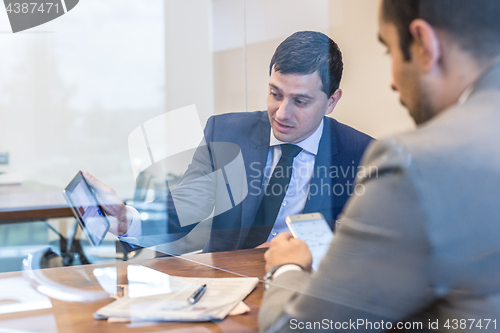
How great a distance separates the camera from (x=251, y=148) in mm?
1013

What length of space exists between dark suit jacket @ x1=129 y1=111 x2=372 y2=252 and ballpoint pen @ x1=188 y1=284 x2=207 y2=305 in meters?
0.20

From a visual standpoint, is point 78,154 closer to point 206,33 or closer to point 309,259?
point 206,33

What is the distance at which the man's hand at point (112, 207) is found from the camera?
1304 mm

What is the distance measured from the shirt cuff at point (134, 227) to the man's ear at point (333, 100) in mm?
814

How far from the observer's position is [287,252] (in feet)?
2.67

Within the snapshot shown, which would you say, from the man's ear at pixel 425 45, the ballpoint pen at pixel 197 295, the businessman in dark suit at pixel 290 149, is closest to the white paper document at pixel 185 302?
the ballpoint pen at pixel 197 295

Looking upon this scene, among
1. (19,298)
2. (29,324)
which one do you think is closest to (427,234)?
(29,324)

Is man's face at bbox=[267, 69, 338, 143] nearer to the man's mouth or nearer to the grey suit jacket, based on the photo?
the man's mouth

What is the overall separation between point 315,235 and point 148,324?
0.37m

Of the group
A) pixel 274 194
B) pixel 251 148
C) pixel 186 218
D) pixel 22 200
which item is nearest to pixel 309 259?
pixel 274 194

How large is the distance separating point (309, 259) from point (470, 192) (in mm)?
304

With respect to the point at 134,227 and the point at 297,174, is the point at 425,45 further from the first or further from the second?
the point at 134,227

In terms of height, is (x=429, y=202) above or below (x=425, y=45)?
below

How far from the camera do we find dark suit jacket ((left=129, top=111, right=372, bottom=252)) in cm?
80
